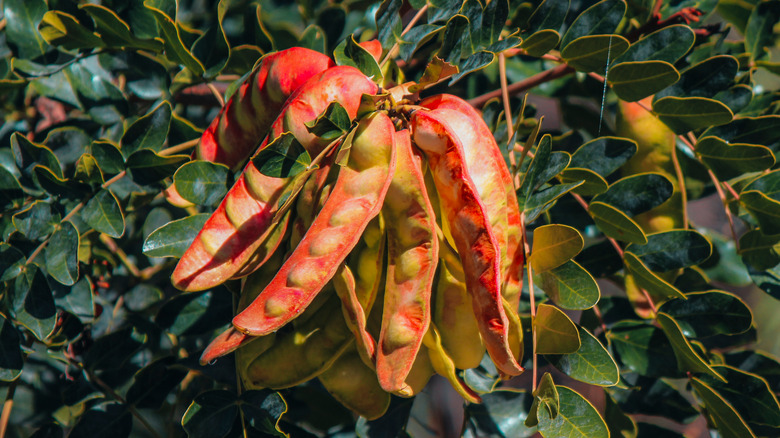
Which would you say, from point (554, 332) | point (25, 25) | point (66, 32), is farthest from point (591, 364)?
point (25, 25)

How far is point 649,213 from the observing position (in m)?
1.00

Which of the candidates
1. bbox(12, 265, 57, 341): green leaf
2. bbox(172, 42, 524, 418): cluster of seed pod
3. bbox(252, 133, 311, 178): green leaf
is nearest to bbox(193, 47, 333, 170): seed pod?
bbox(172, 42, 524, 418): cluster of seed pod

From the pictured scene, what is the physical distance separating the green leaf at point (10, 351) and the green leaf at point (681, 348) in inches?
34.7

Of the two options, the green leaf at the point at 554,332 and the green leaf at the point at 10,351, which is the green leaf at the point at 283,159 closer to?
the green leaf at the point at 554,332

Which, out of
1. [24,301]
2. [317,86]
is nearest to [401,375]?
[317,86]

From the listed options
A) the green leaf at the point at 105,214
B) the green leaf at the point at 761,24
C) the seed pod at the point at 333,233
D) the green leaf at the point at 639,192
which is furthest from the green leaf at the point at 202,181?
the green leaf at the point at 761,24

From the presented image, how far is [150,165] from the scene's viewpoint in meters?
0.88

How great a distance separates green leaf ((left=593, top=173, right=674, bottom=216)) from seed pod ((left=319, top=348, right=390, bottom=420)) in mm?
436

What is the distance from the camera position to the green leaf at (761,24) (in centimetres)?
108

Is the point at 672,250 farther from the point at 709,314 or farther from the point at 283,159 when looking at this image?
the point at 283,159

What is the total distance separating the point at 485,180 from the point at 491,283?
0.36 ft

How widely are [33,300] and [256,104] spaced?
0.41 metres

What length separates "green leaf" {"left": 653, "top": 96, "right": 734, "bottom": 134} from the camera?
34.4 inches

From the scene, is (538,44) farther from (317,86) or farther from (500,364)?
(500,364)
